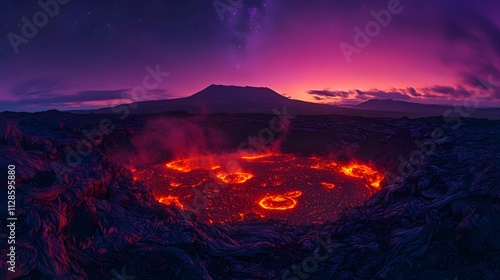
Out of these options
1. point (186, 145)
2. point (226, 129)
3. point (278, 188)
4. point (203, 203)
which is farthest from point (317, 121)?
point (203, 203)

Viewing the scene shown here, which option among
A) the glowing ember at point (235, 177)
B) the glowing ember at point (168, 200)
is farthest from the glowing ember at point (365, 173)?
the glowing ember at point (168, 200)

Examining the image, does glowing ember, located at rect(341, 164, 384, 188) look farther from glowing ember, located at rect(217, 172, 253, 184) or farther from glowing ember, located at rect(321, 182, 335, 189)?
glowing ember, located at rect(217, 172, 253, 184)

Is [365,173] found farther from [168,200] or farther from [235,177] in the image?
[168,200]

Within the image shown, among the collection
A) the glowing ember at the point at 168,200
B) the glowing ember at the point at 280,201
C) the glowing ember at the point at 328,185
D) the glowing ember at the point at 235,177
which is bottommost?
the glowing ember at the point at 280,201

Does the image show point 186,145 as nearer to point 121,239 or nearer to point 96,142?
point 96,142

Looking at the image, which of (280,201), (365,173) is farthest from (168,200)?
(365,173)

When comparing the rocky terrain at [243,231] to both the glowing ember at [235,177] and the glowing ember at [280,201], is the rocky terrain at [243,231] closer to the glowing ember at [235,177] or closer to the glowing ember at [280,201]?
the glowing ember at [280,201]

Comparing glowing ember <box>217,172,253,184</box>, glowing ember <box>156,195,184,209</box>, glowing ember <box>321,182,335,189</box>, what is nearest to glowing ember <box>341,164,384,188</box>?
glowing ember <box>321,182,335,189</box>
